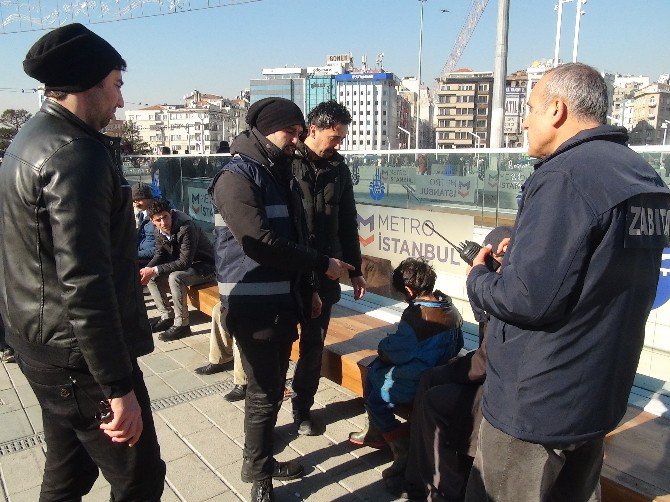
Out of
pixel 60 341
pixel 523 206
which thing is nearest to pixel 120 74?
pixel 60 341

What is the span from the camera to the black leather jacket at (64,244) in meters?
1.55

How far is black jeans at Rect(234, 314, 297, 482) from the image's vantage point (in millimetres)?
2637

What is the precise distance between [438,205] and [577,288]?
11.3ft

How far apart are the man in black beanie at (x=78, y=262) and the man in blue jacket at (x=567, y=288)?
113 cm

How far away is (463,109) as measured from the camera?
127938 millimetres

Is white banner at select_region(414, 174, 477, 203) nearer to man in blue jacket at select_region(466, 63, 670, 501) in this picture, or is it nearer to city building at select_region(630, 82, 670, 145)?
man in blue jacket at select_region(466, 63, 670, 501)

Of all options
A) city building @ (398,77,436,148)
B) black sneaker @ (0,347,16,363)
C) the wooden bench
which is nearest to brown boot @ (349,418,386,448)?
the wooden bench

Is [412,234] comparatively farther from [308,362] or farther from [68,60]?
[68,60]

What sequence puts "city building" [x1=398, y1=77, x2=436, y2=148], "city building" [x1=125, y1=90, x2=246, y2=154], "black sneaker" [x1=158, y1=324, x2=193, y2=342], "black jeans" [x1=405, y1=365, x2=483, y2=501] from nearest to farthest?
"black jeans" [x1=405, y1=365, x2=483, y2=501]
"black sneaker" [x1=158, y1=324, x2=193, y2=342]
"city building" [x1=125, y1=90, x2=246, y2=154]
"city building" [x1=398, y1=77, x2=436, y2=148]

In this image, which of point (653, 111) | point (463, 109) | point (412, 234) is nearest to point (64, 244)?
point (412, 234)

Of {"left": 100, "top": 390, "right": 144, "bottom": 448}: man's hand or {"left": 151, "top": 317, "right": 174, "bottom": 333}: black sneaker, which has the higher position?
{"left": 100, "top": 390, "right": 144, "bottom": 448}: man's hand

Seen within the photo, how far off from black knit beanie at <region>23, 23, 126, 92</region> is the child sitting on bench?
5.77 feet

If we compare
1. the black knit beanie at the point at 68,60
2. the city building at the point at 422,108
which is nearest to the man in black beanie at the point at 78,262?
the black knit beanie at the point at 68,60

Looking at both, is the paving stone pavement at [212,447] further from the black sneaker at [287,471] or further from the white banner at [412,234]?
the white banner at [412,234]
